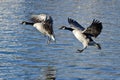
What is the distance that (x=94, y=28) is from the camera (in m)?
20.2

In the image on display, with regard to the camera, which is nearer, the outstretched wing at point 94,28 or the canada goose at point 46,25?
the outstretched wing at point 94,28

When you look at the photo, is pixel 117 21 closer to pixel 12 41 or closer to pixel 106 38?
pixel 106 38

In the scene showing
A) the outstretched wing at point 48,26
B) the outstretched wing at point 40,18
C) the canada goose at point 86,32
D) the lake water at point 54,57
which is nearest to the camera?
the canada goose at point 86,32

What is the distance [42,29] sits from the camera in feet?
77.6

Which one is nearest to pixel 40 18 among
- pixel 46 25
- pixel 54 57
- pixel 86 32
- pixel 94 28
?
pixel 46 25

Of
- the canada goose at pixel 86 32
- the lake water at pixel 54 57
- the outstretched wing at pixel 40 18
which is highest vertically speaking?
the outstretched wing at pixel 40 18

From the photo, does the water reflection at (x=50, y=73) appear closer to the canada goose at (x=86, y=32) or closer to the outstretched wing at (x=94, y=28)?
the canada goose at (x=86, y=32)

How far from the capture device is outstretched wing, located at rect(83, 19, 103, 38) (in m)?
19.8

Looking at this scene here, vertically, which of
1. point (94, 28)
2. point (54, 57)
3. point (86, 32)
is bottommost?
point (54, 57)

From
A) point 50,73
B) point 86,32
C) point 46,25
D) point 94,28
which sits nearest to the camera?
point 94,28

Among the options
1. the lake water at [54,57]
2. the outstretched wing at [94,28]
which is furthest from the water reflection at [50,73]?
the outstretched wing at [94,28]

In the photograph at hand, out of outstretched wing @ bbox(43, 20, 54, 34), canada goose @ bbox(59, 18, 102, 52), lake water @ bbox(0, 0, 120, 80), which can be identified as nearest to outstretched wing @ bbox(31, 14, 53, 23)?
outstretched wing @ bbox(43, 20, 54, 34)

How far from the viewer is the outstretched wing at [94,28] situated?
19.8 m

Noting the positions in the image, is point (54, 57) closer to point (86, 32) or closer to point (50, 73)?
point (50, 73)
